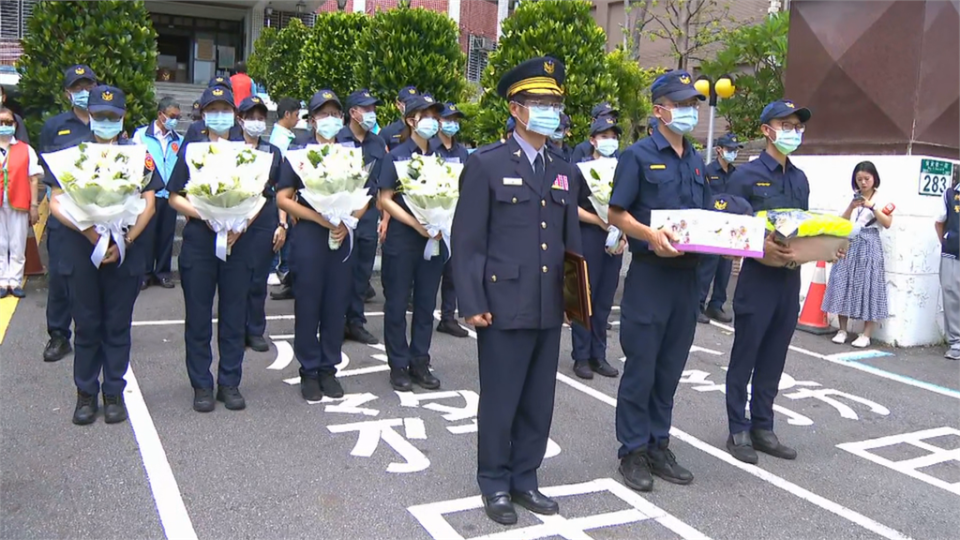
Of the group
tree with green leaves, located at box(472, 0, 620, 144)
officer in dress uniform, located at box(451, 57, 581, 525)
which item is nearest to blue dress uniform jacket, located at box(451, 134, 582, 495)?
officer in dress uniform, located at box(451, 57, 581, 525)

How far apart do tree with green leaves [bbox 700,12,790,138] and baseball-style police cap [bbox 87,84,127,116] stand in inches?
579

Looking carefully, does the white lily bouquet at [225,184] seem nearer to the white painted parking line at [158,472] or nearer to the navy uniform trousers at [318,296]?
the navy uniform trousers at [318,296]

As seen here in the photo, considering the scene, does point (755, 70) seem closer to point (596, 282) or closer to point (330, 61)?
point (330, 61)

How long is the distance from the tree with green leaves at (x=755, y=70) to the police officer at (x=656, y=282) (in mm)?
13875

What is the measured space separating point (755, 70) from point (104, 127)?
1640 centimetres

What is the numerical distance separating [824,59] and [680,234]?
6.38 m

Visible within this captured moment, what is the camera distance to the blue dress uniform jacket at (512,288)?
12.8ft

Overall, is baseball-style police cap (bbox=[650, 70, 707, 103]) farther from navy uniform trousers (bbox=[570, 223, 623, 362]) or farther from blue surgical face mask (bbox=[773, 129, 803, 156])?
navy uniform trousers (bbox=[570, 223, 623, 362])

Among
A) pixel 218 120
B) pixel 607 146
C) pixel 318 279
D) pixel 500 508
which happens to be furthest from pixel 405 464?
pixel 607 146

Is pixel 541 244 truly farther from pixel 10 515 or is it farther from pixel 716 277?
pixel 716 277

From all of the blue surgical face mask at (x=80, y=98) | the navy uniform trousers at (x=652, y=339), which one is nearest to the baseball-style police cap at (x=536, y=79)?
the navy uniform trousers at (x=652, y=339)

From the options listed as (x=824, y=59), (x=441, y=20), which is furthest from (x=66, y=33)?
(x=824, y=59)

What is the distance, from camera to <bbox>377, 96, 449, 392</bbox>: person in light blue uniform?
233 inches

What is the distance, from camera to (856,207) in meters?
7.90
